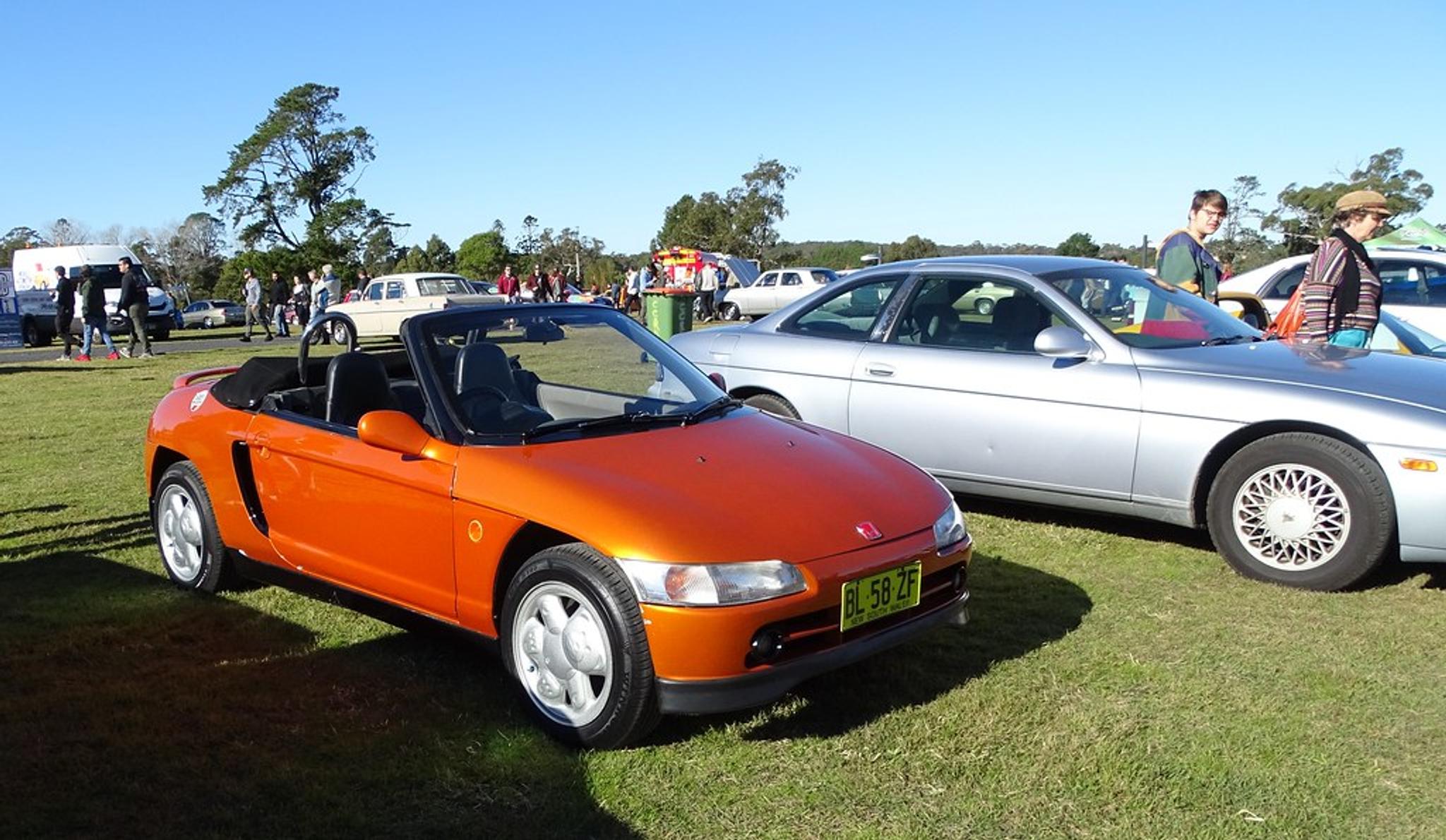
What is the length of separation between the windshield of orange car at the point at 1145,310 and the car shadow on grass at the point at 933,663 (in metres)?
1.49

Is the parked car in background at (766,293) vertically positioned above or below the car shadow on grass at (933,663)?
above

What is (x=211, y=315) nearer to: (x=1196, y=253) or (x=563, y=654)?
(x=1196, y=253)

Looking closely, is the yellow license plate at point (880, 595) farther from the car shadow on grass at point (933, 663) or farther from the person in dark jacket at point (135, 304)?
the person in dark jacket at point (135, 304)

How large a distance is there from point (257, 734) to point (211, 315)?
52026 mm

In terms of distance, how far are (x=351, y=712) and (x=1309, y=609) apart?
3793mm

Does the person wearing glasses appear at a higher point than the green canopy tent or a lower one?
lower

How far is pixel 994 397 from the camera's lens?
568 cm

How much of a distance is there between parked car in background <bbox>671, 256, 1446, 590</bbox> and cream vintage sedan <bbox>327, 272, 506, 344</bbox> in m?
19.0

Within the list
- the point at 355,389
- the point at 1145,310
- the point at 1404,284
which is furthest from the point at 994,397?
the point at 1404,284

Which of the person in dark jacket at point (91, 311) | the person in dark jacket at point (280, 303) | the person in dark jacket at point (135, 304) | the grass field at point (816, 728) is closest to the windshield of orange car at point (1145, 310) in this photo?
the grass field at point (816, 728)

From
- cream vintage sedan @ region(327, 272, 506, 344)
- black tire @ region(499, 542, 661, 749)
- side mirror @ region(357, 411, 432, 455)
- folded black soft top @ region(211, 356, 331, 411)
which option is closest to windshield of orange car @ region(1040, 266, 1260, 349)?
black tire @ region(499, 542, 661, 749)

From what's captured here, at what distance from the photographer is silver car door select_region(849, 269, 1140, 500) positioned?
5.35 metres

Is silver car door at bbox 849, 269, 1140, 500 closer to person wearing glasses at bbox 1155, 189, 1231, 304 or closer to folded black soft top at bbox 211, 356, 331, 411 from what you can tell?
person wearing glasses at bbox 1155, 189, 1231, 304

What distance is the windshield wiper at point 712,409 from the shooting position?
4156mm
